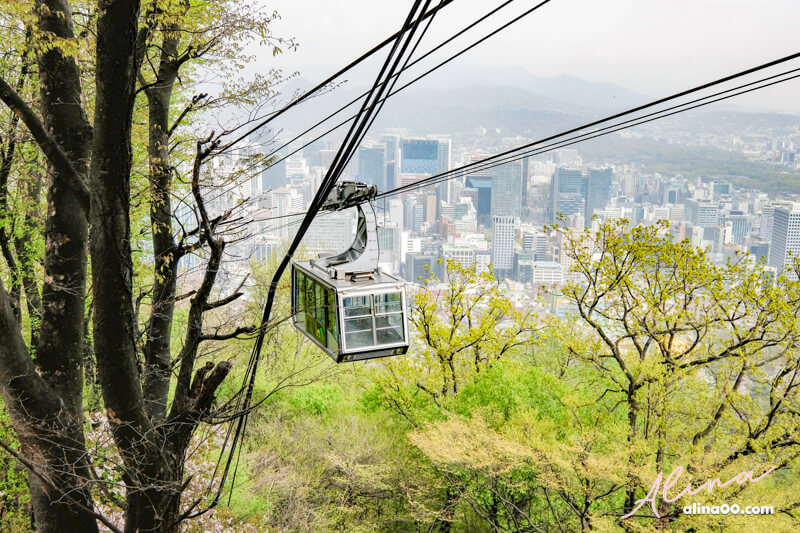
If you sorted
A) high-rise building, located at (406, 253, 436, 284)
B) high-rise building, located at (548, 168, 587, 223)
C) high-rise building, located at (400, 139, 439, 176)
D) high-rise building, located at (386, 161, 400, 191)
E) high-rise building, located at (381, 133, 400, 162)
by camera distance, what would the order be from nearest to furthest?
high-rise building, located at (406, 253, 436, 284) → high-rise building, located at (386, 161, 400, 191) → high-rise building, located at (548, 168, 587, 223) → high-rise building, located at (400, 139, 439, 176) → high-rise building, located at (381, 133, 400, 162)

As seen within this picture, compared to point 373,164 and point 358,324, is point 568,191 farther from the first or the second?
point 358,324

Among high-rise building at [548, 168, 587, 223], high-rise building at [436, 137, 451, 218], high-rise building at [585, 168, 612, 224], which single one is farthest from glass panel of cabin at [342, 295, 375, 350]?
high-rise building at [548, 168, 587, 223]

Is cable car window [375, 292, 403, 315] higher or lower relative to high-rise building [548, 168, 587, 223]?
higher

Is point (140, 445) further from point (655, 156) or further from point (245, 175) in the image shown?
point (655, 156)

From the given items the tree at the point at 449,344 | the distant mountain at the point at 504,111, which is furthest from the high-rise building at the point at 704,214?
the tree at the point at 449,344

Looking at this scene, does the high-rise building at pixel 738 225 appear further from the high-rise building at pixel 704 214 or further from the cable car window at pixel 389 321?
the cable car window at pixel 389 321
